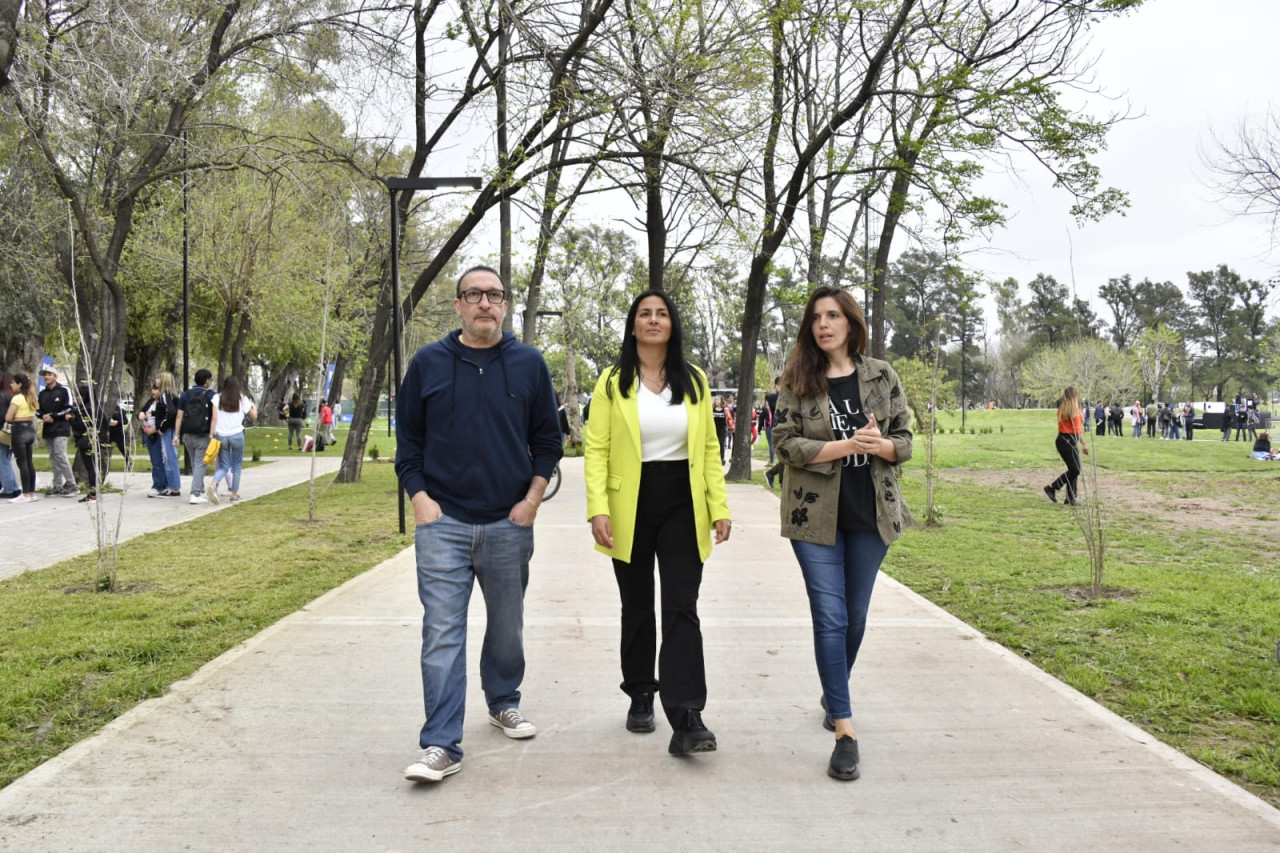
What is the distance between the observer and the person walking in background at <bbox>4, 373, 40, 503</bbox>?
12984mm

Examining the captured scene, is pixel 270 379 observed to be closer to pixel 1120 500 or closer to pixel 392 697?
pixel 1120 500

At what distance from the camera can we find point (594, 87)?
12.9m

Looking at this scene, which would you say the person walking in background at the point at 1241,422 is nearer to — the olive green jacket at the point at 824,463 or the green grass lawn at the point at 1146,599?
the green grass lawn at the point at 1146,599

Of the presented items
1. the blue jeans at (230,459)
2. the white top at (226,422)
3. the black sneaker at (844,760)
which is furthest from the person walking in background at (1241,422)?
the black sneaker at (844,760)

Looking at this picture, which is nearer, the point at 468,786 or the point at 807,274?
the point at 468,786

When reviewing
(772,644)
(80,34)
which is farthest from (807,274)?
(772,644)

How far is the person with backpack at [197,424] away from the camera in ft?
43.2

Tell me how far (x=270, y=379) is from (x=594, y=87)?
41004 millimetres

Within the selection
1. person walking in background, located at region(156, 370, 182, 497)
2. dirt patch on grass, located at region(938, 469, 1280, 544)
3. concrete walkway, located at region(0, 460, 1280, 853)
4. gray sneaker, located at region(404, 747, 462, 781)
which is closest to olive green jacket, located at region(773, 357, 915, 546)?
concrete walkway, located at region(0, 460, 1280, 853)

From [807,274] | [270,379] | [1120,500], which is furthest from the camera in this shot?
[270,379]

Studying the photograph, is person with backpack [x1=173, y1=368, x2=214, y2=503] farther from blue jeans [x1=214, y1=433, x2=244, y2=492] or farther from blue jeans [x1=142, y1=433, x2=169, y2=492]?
blue jeans [x1=142, y1=433, x2=169, y2=492]

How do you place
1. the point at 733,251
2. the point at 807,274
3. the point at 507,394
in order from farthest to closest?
the point at 733,251, the point at 807,274, the point at 507,394

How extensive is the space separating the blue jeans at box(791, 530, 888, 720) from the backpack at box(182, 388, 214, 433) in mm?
11248

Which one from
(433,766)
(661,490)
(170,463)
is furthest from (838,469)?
(170,463)
